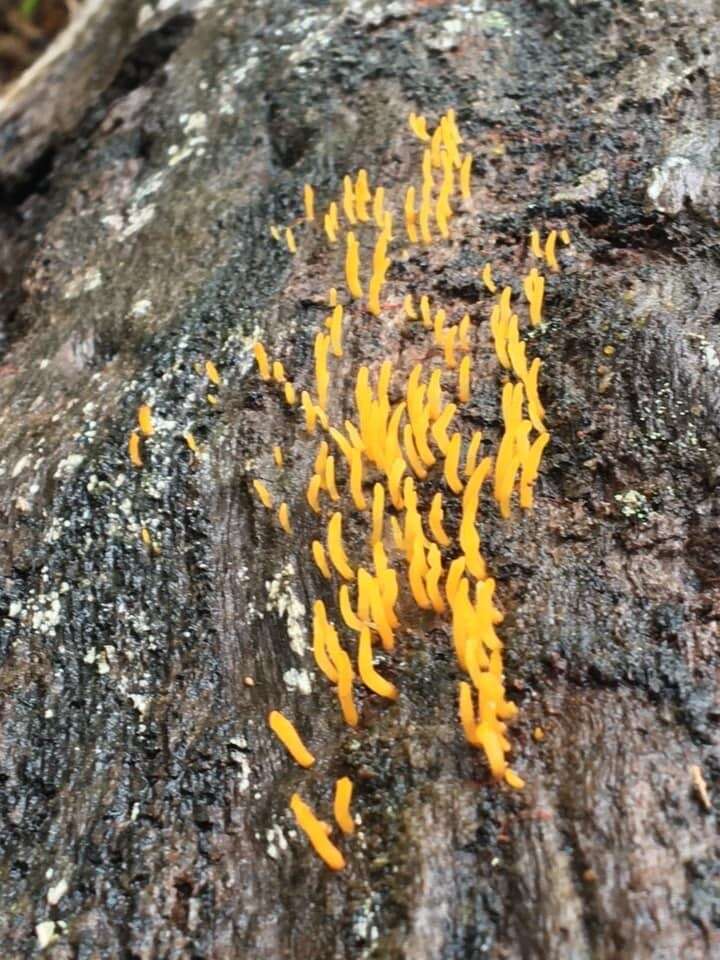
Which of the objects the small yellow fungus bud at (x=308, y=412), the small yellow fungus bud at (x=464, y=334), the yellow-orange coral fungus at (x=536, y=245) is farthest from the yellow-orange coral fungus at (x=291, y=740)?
the yellow-orange coral fungus at (x=536, y=245)

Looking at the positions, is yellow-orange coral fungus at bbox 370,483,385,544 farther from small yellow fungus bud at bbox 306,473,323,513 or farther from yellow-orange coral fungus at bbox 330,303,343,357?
yellow-orange coral fungus at bbox 330,303,343,357

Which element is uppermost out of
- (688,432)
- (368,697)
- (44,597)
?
(44,597)

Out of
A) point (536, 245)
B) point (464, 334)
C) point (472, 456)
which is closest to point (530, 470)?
point (472, 456)

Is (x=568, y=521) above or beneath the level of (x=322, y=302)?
beneath

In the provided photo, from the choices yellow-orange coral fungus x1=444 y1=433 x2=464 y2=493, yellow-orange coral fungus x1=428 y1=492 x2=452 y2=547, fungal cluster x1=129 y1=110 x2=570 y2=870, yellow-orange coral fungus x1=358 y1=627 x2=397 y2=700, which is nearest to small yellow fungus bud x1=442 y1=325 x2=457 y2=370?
fungal cluster x1=129 y1=110 x2=570 y2=870

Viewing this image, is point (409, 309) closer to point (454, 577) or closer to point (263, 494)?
point (263, 494)

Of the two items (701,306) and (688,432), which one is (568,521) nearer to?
(688,432)

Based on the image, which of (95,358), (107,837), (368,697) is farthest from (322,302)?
(107,837)

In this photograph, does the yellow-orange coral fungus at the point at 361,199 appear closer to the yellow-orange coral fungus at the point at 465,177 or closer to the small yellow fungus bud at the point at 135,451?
the yellow-orange coral fungus at the point at 465,177
